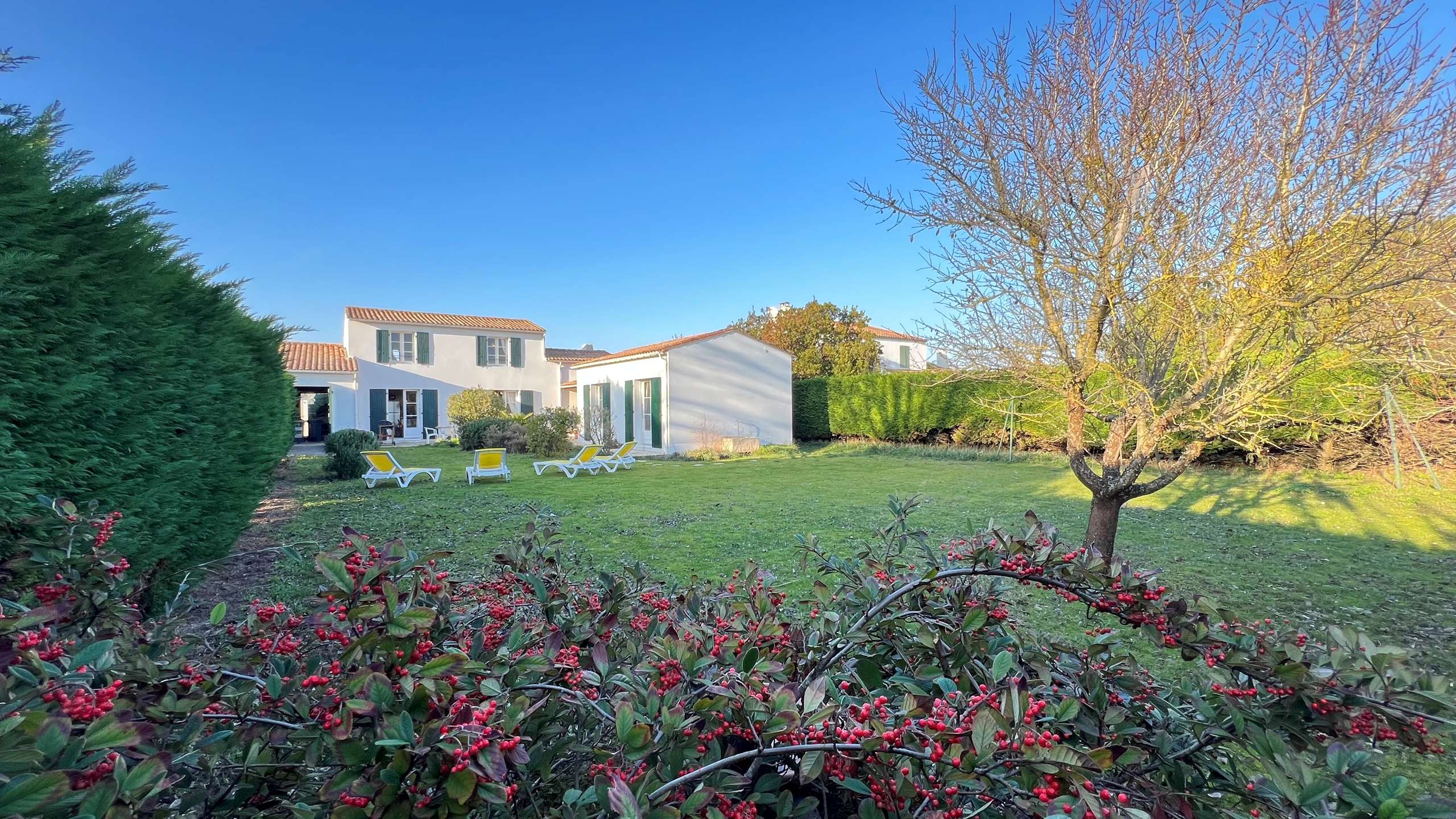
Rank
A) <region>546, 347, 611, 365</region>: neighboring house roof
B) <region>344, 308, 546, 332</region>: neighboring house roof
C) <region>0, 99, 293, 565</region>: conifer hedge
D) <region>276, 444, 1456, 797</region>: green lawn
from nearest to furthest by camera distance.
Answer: <region>0, 99, 293, 565</region>: conifer hedge < <region>276, 444, 1456, 797</region>: green lawn < <region>344, 308, 546, 332</region>: neighboring house roof < <region>546, 347, 611, 365</region>: neighboring house roof

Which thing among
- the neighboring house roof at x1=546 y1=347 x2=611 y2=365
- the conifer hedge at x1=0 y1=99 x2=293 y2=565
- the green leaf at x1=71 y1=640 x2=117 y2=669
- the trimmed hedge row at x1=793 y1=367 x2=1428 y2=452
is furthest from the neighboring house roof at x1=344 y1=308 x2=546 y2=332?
the green leaf at x1=71 y1=640 x2=117 y2=669

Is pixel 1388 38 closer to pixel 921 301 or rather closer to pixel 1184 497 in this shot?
pixel 921 301

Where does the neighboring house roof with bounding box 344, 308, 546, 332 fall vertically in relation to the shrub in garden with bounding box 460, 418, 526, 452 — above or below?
above

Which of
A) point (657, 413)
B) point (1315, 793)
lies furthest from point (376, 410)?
point (1315, 793)

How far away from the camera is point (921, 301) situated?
6105 mm

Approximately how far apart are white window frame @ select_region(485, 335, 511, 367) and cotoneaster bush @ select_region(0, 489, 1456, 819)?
2627 centimetres

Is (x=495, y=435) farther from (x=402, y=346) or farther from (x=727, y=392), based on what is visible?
(x=402, y=346)

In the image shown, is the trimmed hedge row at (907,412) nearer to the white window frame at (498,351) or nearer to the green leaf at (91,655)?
the white window frame at (498,351)

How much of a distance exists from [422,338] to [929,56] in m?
24.6

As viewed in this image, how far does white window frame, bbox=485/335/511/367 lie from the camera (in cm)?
2641

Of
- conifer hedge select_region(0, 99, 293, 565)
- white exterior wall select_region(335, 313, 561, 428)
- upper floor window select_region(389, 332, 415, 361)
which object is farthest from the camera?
upper floor window select_region(389, 332, 415, 361)

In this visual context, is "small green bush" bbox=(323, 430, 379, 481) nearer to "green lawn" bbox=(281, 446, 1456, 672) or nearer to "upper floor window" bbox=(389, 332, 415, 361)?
"green lawn" bbox=(281, 446, 1456, 672)

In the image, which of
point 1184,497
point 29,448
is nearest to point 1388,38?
point 29,448

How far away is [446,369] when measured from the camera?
2545 cm
